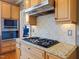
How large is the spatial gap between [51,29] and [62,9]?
0.84 metres

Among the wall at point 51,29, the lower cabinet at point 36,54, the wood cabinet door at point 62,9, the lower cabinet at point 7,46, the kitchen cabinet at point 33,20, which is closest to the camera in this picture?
the lower cabinet at point 36,54

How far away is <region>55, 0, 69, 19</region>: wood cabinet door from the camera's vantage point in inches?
71.5

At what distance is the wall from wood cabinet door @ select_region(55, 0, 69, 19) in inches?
12.7

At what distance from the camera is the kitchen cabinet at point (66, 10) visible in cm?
179

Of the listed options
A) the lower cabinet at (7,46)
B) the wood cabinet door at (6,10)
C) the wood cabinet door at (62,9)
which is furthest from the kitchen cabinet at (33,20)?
the lower cabinet at (7,46)

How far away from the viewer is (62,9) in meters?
1.90

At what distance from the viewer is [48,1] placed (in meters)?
2.06

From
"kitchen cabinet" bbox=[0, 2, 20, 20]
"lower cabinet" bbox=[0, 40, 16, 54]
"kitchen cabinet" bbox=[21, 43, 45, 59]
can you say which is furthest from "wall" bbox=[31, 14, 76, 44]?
"kitchen cabinet" bbox=[0, 2, 20, 20]

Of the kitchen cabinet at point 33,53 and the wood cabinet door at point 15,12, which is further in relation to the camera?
the wood cabinet door at point 15,12

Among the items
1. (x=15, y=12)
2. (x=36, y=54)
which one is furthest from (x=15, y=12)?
(x=36, y=54)

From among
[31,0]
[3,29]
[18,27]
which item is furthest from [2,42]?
[31,0]

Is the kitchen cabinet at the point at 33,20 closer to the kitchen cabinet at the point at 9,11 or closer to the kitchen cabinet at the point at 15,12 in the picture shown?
the kitchen cabinet at the point at 9,11

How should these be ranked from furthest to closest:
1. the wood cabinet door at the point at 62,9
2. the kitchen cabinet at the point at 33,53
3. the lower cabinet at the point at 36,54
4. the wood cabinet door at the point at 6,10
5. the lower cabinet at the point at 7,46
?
the wood cabinet door at the point at 6,10 < the lower cabinet at the point at 7,46 < the kitchen cabinet at the point at 33,53 < the wood cabinet door at the point at 62,9 < the lower cabinet at the point at 36,54

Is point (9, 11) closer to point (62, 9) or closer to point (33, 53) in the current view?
point (33, 53)
